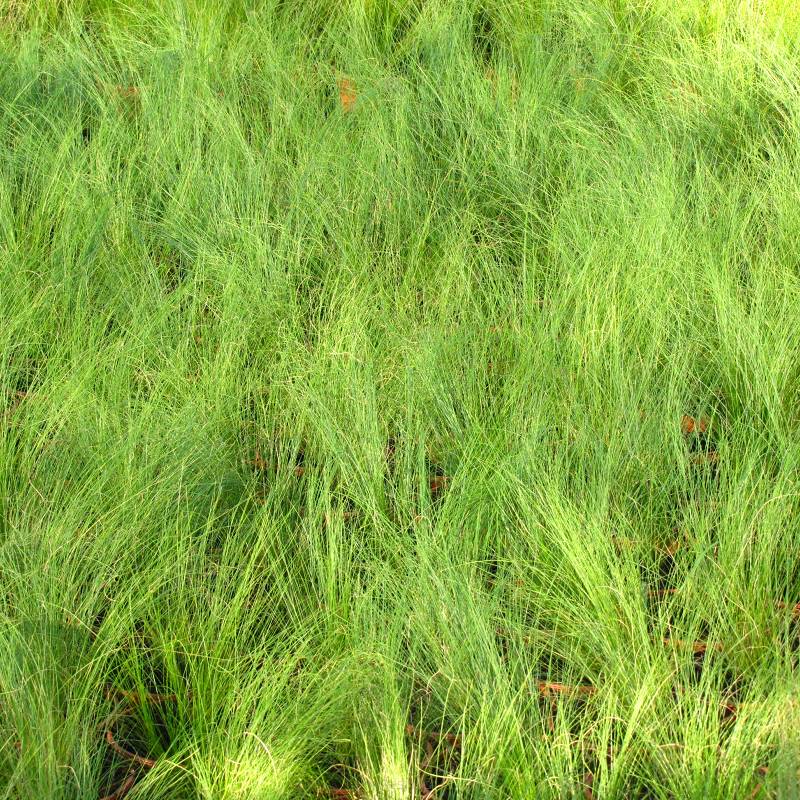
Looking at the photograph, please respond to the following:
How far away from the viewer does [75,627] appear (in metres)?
1.75

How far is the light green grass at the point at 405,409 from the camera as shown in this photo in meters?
1.62

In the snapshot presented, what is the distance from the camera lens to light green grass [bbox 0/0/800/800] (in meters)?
1.62

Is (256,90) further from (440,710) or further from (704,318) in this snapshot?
(440,710)

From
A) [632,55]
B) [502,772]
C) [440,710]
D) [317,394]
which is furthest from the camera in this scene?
[632,55]

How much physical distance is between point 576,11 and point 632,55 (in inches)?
13.4

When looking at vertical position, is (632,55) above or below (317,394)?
above

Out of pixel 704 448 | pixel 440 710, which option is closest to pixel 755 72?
pixel 704 448

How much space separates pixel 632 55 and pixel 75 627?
2743mm

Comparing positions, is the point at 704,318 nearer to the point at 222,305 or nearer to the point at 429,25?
the point at 222,305

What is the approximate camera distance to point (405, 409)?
87.4 inches

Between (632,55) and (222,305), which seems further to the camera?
(632,55)

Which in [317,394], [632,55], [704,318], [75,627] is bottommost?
[75,627]

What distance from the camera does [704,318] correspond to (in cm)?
237

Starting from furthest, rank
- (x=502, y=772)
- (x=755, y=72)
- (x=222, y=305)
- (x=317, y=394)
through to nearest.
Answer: (x=755, y=72)
(x=222, y=305)
(x=317, y=394)
(x=502, y=772)
